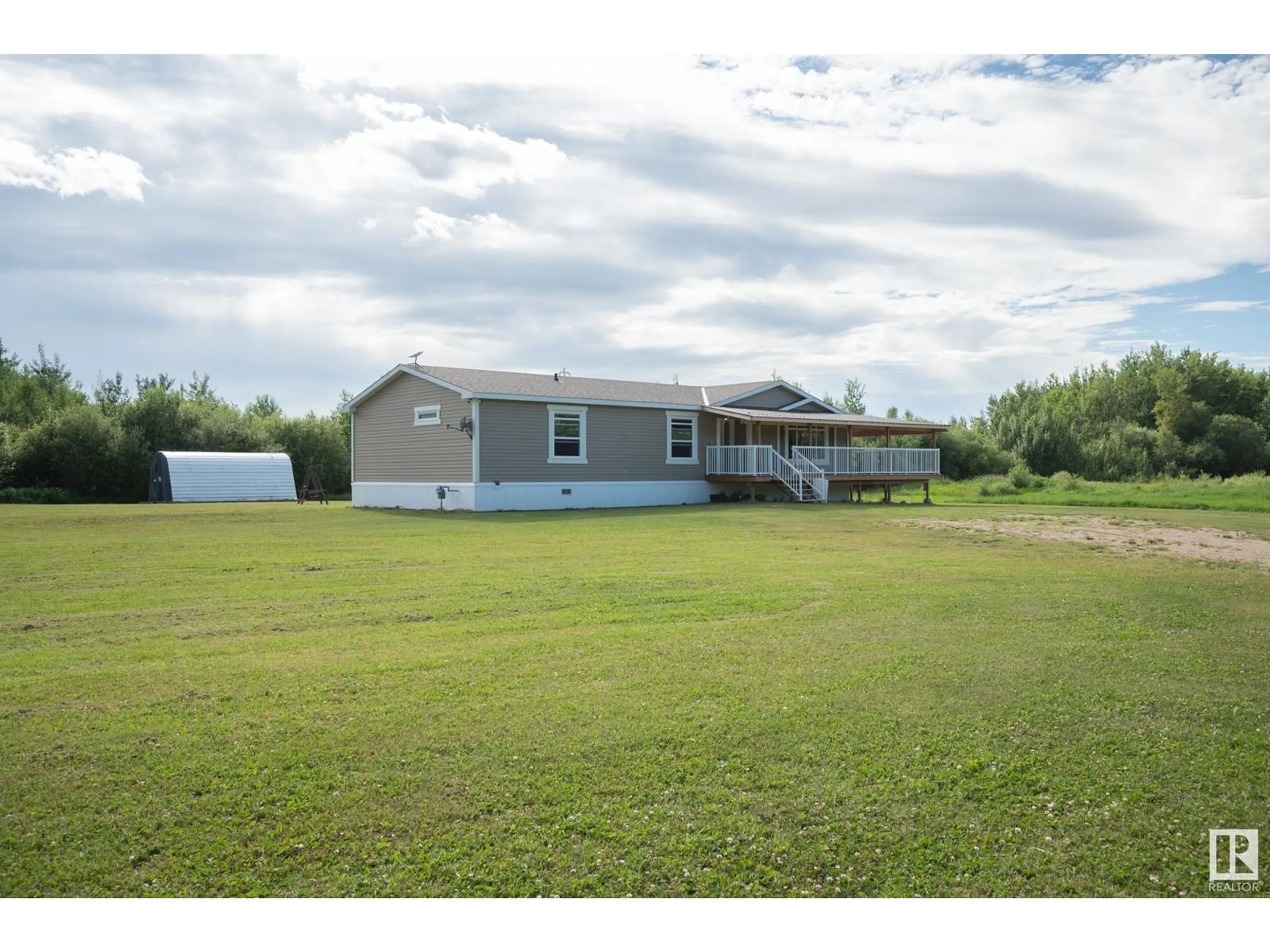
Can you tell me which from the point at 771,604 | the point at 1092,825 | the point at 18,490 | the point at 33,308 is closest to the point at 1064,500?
the point at 771,604

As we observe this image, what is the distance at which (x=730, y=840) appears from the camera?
3811 mm

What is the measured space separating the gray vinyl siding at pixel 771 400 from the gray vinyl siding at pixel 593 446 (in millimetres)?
1573

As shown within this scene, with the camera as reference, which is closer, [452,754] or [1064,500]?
[452,754]

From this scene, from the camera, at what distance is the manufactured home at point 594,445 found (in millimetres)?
23375

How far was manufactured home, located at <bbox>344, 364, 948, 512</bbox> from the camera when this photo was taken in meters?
23.4

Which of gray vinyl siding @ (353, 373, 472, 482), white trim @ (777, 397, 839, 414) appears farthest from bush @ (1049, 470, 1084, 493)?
gray vinyl siding @ (353, 373, 472, 482)

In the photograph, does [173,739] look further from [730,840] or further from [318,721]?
[730,840]

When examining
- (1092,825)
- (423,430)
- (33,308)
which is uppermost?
(33,308)

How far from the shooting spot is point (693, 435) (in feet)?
91.1

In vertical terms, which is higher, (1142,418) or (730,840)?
(1142,418)

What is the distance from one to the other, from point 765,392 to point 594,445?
7102 mm

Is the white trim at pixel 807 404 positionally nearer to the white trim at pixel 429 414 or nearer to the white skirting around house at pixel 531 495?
the white skirting around house at pixel 531 495

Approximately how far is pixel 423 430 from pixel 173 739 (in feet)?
67.4

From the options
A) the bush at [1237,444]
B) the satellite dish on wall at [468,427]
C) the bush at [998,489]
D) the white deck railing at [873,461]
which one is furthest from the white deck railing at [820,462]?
the bush at [1237,444]
